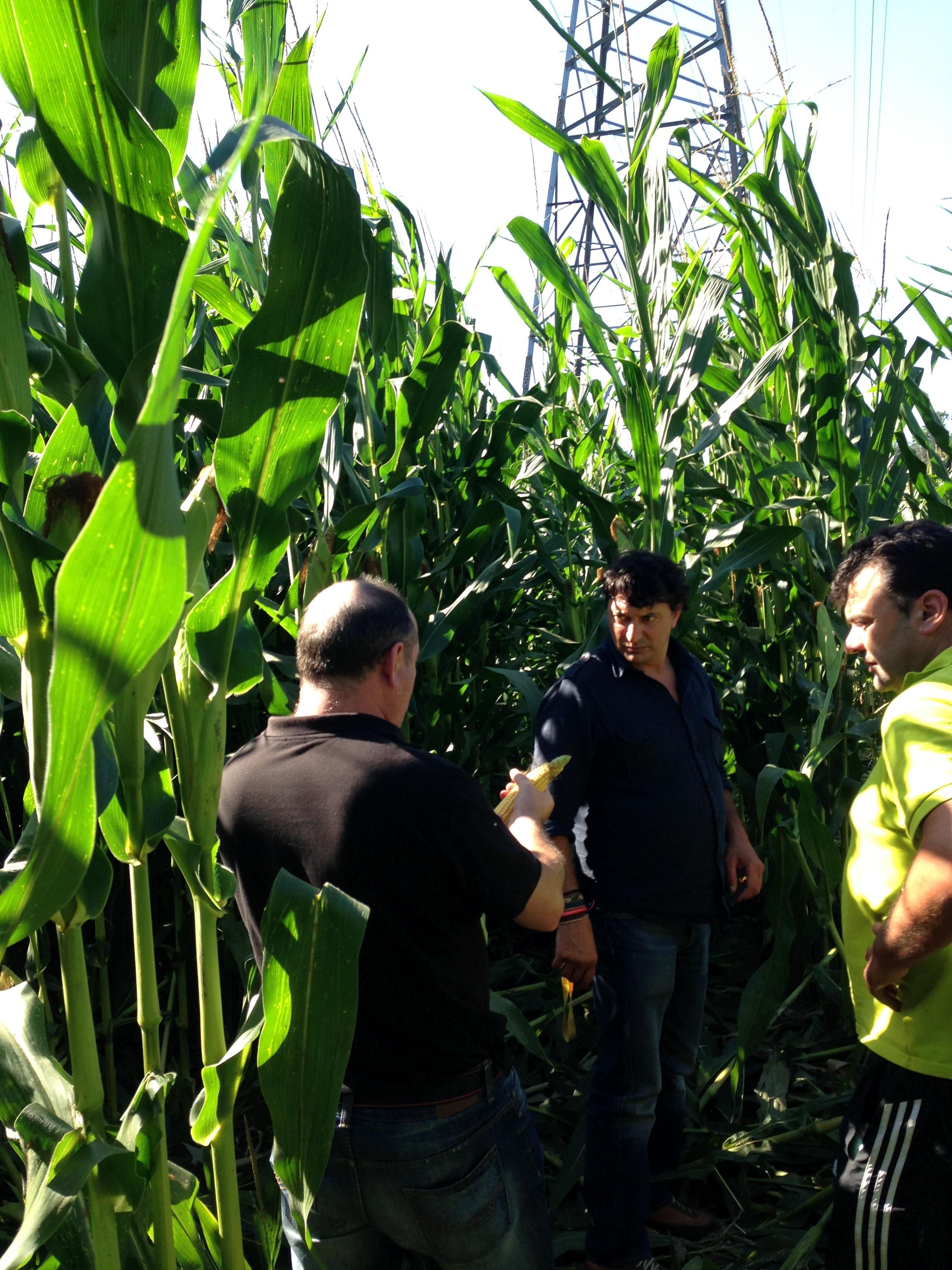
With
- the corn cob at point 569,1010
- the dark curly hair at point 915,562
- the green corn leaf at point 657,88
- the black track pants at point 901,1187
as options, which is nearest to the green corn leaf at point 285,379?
the dark curly hair at point 915,562

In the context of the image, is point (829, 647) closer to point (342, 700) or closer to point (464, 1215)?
point (342, 700)

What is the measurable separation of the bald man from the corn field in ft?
0.30

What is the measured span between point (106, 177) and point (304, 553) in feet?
5.67

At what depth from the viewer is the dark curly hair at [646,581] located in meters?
2.28

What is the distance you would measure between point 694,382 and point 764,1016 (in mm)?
1536

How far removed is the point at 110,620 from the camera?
2.12ft

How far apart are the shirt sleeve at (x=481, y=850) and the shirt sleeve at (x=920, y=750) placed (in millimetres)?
515

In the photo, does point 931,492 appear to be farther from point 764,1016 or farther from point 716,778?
point 764,1016

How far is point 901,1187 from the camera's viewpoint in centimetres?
138

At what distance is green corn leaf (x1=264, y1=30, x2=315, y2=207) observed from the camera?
1.04m

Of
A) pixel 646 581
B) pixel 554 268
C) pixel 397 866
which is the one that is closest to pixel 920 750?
pixel 397 866

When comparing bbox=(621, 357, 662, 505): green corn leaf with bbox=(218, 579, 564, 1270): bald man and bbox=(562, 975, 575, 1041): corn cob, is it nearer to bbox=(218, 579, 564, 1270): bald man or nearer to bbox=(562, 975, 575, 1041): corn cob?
bbox=(218, 579, 564, 1270): bald man

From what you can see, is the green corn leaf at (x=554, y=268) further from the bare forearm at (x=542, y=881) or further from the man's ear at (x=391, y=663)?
the bare forearm at (x=542, y=881)

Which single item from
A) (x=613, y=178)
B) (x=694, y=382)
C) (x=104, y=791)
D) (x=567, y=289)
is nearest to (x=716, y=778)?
(x=694, y=382)
